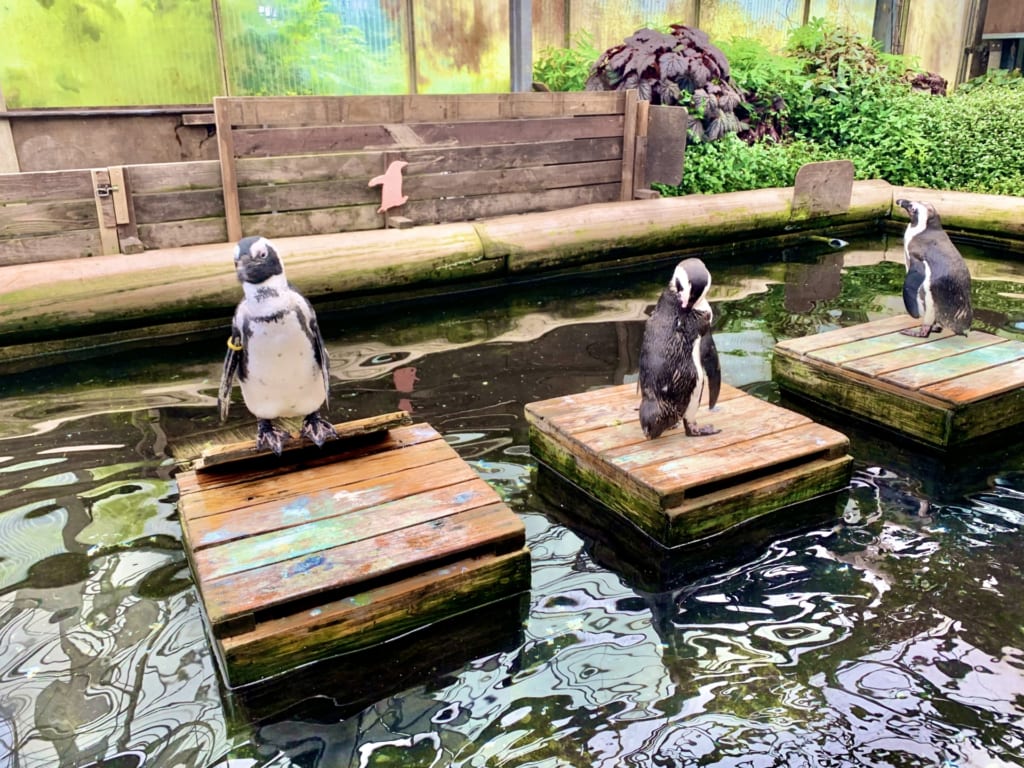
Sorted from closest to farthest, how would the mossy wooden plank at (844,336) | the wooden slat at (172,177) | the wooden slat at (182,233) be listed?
the mossy wooden plank at (844,336), the wooden slat at (172,177), the wooden slat at (182,233)

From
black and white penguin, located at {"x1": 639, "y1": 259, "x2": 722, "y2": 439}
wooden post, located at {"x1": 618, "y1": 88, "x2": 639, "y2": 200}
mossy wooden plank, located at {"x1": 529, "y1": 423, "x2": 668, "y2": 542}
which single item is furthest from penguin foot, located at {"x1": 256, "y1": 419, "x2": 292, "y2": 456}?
wooden post, located at {"x1": 618, "y1": 88, "x2": 639, "y2": 200}

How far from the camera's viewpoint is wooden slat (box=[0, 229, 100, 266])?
5.47 m

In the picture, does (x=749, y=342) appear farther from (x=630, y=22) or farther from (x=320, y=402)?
(x=630, y=22)

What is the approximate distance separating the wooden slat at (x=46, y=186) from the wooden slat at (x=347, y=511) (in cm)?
361

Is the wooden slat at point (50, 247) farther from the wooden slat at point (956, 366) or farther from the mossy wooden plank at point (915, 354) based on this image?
the wooden slat at point (956, 366)

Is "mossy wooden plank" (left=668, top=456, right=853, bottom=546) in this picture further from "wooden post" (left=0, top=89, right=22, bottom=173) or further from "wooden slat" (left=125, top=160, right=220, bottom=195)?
"wooden post" (left=0, top=89, right=22, bottom=173)

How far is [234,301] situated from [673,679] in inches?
170

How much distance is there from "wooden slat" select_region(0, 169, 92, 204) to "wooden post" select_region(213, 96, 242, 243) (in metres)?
0.88

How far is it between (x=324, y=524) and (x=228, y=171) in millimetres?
3965

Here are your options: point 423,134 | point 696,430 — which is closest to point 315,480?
point 696,430

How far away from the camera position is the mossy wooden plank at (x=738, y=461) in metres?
3.23

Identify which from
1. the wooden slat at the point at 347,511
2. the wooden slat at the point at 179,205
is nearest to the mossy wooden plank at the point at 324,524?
the wooden slat at the point at 347,511

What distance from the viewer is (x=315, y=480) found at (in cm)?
320

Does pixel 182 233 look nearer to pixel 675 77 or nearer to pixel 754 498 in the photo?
pixel 754 498
